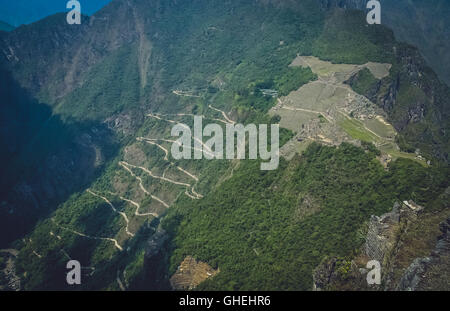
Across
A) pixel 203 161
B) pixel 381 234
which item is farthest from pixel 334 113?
pixel 381 234

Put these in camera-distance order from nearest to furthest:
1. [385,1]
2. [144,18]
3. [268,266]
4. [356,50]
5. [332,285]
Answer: [332,285] → [268,266] → [356,50] → [144,18] → [385,1]

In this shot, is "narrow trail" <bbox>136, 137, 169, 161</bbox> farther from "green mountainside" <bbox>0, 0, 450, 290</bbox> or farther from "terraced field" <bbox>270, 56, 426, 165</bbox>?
"terraced field" <bbox>270, 56, 426, 165</bbox>

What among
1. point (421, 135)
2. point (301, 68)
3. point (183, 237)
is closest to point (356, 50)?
point (301, 68)

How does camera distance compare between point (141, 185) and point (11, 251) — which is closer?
point (11, 251)

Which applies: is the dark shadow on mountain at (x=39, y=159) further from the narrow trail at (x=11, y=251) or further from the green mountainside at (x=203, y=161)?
the narrow trail at (x=11, y=251)

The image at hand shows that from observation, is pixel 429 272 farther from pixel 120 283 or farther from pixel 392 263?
pixel 120 283

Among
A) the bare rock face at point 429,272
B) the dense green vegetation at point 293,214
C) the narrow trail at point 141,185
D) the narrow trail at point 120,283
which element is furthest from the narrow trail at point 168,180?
the bare rock face at point 429,272

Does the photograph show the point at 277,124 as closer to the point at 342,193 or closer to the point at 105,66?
the point at 342,193
